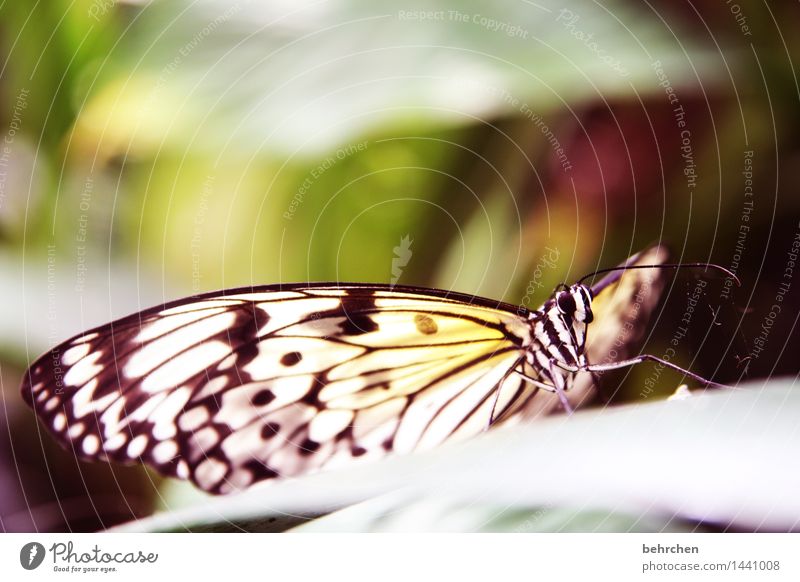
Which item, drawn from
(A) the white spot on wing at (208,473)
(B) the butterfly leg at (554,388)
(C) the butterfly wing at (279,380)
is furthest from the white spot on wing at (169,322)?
(B) the butterfly leg at (554,388)

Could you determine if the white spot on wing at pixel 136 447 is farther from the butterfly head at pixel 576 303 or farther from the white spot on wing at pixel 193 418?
the butterfly head at pixel 576 303

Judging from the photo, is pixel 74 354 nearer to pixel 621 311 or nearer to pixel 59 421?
pixel 59 421

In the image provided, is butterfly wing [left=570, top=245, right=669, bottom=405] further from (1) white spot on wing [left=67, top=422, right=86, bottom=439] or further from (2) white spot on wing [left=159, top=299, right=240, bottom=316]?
(1) white spot on wing [left=67, top=422, right=86, bottom=439]

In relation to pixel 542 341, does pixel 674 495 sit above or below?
below

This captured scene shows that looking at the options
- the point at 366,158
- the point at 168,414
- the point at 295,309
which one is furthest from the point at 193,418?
the point at 366,158

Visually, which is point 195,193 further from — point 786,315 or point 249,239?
point 786,315

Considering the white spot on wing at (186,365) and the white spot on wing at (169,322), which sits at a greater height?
the white spot on wing at (169,322)

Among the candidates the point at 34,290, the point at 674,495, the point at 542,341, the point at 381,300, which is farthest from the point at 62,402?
the point at 674,495

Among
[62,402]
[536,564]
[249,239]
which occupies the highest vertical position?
[249,239]
